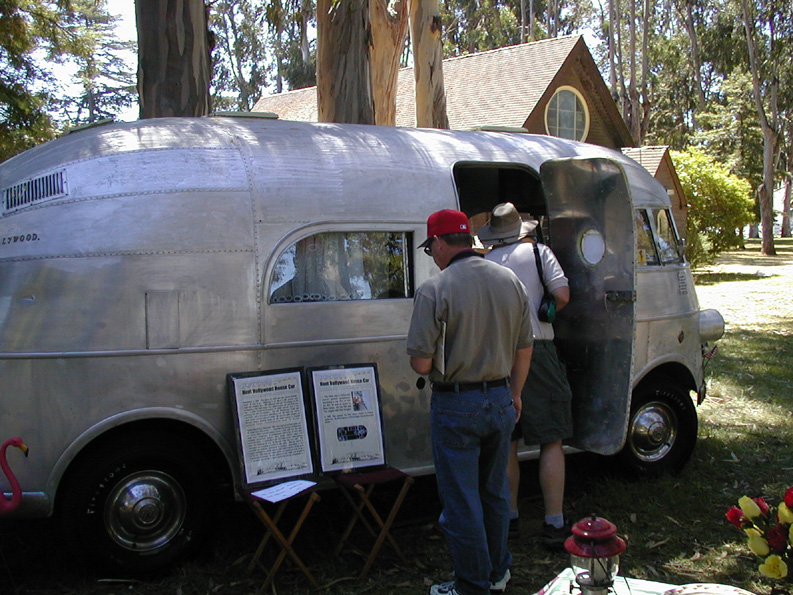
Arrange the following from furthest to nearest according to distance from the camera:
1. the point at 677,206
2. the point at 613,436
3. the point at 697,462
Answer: the point at 677,206 → the point at 697,462 → the point at 613,436

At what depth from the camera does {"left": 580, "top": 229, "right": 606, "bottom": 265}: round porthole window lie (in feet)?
17.2

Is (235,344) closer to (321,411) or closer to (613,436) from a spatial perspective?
(321,411)

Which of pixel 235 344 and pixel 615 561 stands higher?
pixel 235 344

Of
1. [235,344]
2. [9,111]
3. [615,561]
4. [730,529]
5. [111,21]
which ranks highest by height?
[111,21]

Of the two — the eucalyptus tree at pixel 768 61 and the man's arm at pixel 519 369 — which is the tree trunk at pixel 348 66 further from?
the eucalyptus tree at pixel 768 61

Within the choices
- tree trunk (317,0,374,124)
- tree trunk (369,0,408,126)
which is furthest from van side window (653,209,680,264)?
tree trunk (369,0,408,126)

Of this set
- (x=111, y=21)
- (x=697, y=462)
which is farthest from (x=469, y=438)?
(x=111, y=21)

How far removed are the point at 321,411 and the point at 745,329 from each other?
10994 mm

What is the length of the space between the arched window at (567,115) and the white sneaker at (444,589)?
2165 cm

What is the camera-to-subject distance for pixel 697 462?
252 inches

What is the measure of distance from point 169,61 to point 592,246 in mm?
4377

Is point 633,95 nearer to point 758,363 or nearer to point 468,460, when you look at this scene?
point 758,363

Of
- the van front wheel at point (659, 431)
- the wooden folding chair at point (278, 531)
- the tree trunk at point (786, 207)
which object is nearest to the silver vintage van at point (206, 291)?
the wooden folding chair at point (278, 531)

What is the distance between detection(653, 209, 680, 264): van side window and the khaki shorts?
173 cm
